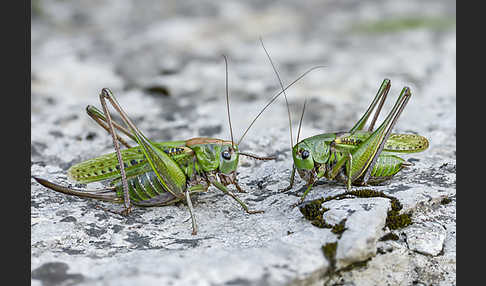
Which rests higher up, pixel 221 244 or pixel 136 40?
pixel 136 40

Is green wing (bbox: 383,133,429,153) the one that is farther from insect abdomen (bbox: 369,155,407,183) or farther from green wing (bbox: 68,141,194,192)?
green wing (bbox: 68,141,194,192)

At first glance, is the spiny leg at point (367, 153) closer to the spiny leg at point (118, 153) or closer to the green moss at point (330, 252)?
the green moss at point (330, 252)

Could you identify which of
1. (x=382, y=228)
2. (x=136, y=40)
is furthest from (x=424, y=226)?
(x=136, y=40)

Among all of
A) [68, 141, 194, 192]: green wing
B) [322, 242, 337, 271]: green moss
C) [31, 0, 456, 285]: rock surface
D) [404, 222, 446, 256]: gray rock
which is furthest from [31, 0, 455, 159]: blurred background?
[322, 242, 337, 271]: green moss

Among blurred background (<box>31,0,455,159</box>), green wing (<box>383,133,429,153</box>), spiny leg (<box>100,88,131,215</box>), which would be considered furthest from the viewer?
blurred background (<box>31,0,455,159</box>)

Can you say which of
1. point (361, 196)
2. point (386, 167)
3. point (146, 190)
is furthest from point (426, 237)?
point (146, 190)

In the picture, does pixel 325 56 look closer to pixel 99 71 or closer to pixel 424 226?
pixel 99 71

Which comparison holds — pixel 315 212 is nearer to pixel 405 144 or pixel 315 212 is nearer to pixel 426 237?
pixel 426 237
